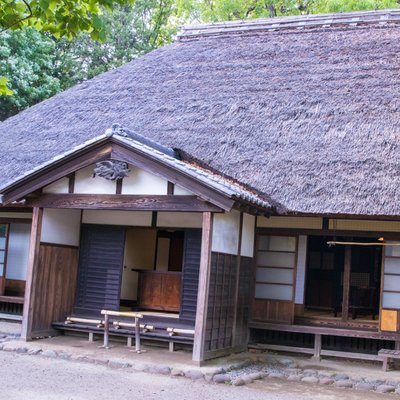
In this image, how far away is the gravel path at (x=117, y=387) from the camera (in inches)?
276

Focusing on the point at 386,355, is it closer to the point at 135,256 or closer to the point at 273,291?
the point at 273,291

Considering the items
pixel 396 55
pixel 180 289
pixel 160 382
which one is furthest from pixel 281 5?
pixel 160 382

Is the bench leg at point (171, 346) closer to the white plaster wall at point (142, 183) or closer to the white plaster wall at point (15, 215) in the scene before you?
the white plaster wall at point (142, 183)

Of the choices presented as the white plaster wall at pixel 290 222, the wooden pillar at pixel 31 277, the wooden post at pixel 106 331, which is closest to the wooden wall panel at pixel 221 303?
the white plaster wall at pixel 290 222

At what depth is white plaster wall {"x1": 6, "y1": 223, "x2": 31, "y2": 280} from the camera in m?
12.2

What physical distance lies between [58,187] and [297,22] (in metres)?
7.92

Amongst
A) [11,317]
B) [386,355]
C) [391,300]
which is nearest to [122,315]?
[11,317]

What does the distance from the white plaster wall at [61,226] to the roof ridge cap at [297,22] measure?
7066mm

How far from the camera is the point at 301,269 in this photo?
34.4ft

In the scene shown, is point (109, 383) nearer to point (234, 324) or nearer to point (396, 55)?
point (234, 324)

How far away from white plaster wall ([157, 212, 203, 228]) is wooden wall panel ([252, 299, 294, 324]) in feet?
5.57

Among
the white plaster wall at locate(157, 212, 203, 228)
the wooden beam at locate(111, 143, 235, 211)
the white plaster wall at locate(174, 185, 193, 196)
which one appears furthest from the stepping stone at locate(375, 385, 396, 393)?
the white plaster wall at locate(157, 212, 203, 228)

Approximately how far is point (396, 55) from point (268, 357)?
662 centimetres

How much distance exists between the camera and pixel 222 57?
14359 millimetres
